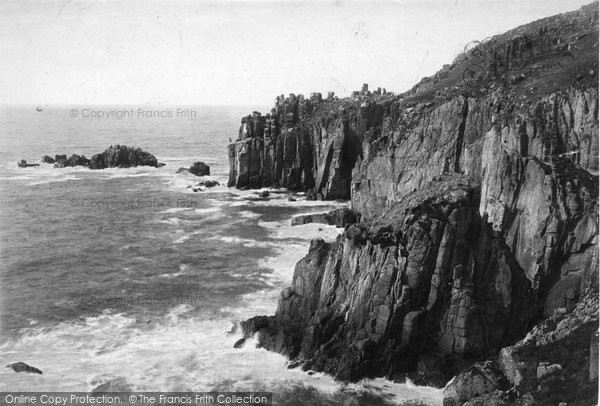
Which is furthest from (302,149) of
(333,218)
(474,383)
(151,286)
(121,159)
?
(474,383)

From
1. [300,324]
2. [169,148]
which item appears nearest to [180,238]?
[300,324]

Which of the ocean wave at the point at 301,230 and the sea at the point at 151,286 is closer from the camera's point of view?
the sea at the point at 151,286

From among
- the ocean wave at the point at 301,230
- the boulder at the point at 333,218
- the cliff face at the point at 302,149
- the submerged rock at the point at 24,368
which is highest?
the cliff face at the point at 302,149

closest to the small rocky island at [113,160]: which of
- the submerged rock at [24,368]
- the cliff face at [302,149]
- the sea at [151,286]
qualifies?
the sea at [151,286]

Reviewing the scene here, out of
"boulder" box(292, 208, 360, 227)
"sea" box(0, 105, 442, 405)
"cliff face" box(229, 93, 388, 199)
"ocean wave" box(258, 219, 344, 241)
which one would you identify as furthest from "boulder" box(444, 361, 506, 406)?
"cliff face" box(229, 93, 388, 199)

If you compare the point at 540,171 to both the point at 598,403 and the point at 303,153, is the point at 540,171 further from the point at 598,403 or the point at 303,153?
the point at 303,153

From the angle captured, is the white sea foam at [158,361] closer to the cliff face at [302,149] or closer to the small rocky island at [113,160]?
the cliff face at [302,149]
